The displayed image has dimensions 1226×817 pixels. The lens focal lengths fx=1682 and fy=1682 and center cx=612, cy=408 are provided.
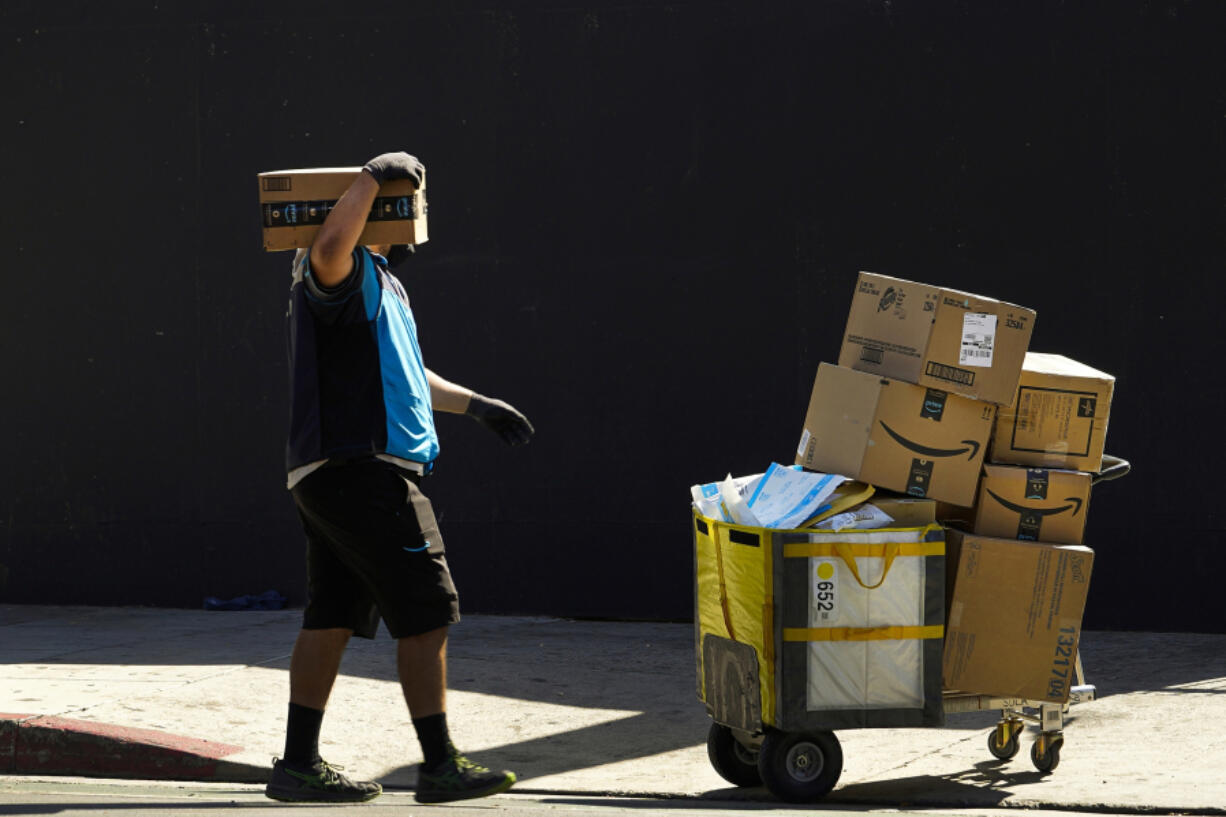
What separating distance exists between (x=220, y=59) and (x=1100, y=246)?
507 cm

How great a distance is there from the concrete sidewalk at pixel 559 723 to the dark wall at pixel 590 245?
37.4 inches

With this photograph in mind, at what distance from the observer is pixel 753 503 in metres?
5.61

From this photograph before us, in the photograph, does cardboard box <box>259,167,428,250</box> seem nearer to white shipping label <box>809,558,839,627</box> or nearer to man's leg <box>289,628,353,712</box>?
man's leg <box>289,628,353,712</box>

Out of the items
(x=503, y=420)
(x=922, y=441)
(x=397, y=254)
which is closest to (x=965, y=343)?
(x=922, y=441)

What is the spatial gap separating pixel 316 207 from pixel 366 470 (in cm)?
83

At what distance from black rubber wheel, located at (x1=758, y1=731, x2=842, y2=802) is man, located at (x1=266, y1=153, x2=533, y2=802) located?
973 millimetres

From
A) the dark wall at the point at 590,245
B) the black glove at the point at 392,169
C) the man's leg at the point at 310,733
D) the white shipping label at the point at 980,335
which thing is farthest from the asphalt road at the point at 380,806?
the dark wall at the point at 590,245

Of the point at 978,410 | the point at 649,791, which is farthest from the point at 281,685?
the point at 978,410

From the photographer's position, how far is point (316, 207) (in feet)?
16.9

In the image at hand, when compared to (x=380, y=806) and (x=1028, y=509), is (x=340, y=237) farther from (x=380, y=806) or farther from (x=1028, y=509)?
(x=1028, y=509)

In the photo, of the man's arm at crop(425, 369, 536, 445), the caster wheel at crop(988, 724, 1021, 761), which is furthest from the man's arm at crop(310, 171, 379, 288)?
the caster wheel at crop(988, 724, 1021, 761)

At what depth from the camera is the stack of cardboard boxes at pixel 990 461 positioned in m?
5.63

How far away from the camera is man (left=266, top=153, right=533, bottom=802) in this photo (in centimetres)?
503

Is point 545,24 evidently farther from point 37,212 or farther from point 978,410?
point 978,410
